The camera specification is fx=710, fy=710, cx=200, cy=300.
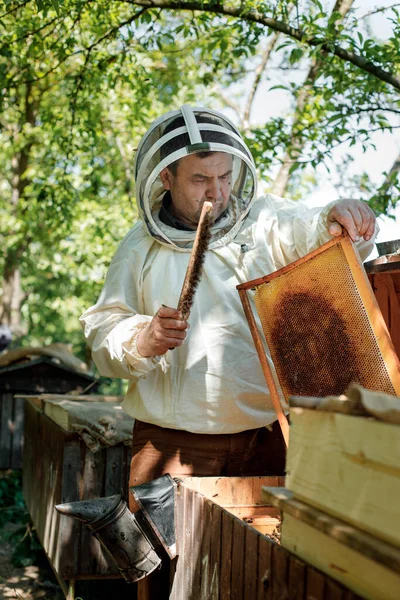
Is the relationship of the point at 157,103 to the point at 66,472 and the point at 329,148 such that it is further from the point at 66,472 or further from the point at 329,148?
the point at 66,472

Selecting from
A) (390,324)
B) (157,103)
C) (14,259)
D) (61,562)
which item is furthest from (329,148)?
(14,259)

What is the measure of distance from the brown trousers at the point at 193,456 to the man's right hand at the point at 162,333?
0.41 m

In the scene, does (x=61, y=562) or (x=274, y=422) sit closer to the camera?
(x=274, y=422)

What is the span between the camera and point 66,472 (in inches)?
161

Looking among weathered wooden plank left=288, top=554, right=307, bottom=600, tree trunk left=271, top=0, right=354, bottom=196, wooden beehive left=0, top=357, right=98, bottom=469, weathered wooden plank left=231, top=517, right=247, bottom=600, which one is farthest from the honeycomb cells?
wooden beehive left=0, top=357, right=98, bottom=469

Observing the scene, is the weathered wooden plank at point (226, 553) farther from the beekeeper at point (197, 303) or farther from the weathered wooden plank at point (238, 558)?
the beekeeper at point (197, 303)

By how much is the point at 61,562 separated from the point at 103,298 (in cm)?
195

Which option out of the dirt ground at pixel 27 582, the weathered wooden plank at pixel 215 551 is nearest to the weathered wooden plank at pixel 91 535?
the dirt ground at pixel 27 582

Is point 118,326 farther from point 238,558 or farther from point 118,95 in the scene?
point 118,95

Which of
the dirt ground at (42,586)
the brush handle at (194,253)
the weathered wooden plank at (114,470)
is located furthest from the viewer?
the dirt ground at (42,586)

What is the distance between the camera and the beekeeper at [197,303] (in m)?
2.51

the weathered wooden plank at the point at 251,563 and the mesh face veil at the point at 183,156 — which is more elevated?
the mesh face veil at the point at 183,156

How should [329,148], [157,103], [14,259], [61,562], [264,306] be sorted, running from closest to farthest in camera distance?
[264,306] → [61,562] → [329,148] → [157,103] → [14,259]

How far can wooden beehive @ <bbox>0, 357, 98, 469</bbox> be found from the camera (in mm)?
7375
